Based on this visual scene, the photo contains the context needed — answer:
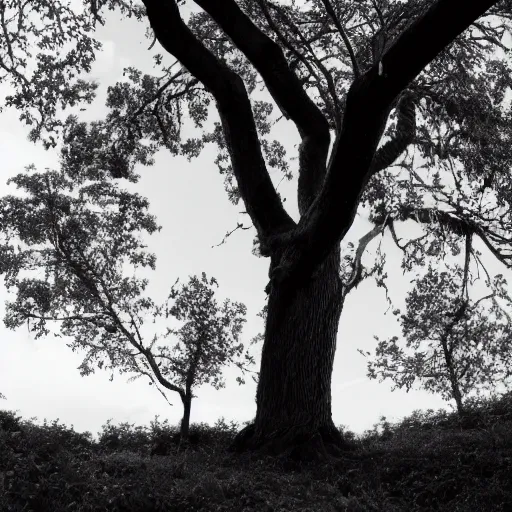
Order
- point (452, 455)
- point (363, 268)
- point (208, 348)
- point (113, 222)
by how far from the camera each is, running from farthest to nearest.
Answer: point (113, 222)
point (208, 348)
point (363, 268)
point (452, 455)

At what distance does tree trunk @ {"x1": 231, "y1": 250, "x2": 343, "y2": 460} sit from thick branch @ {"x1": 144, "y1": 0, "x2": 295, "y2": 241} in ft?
4.13

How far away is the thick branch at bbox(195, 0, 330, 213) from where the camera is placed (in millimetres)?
8023

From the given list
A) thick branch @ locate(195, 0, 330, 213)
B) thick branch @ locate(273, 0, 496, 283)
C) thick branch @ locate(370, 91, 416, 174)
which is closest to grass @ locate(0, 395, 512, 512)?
thick branch @ locate(273, 0, 496, 283)

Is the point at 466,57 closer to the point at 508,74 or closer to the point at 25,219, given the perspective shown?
the point at 508,74

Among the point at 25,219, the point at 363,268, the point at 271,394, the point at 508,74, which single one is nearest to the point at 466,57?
the point at 508,74

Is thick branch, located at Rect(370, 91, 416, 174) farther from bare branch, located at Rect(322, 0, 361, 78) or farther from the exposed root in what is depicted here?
the exposed root

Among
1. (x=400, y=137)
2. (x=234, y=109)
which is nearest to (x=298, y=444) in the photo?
(x=234, y=109)

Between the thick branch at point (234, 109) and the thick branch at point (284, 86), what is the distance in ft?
1.47

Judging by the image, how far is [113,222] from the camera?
53.0 feet

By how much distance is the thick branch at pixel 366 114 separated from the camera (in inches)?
215

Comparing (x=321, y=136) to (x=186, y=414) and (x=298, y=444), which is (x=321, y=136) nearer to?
(x=298, y=444)

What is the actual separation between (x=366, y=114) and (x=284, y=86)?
2.84 m

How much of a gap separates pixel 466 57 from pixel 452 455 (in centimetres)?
815

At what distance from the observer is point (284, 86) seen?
8602 millimetres
